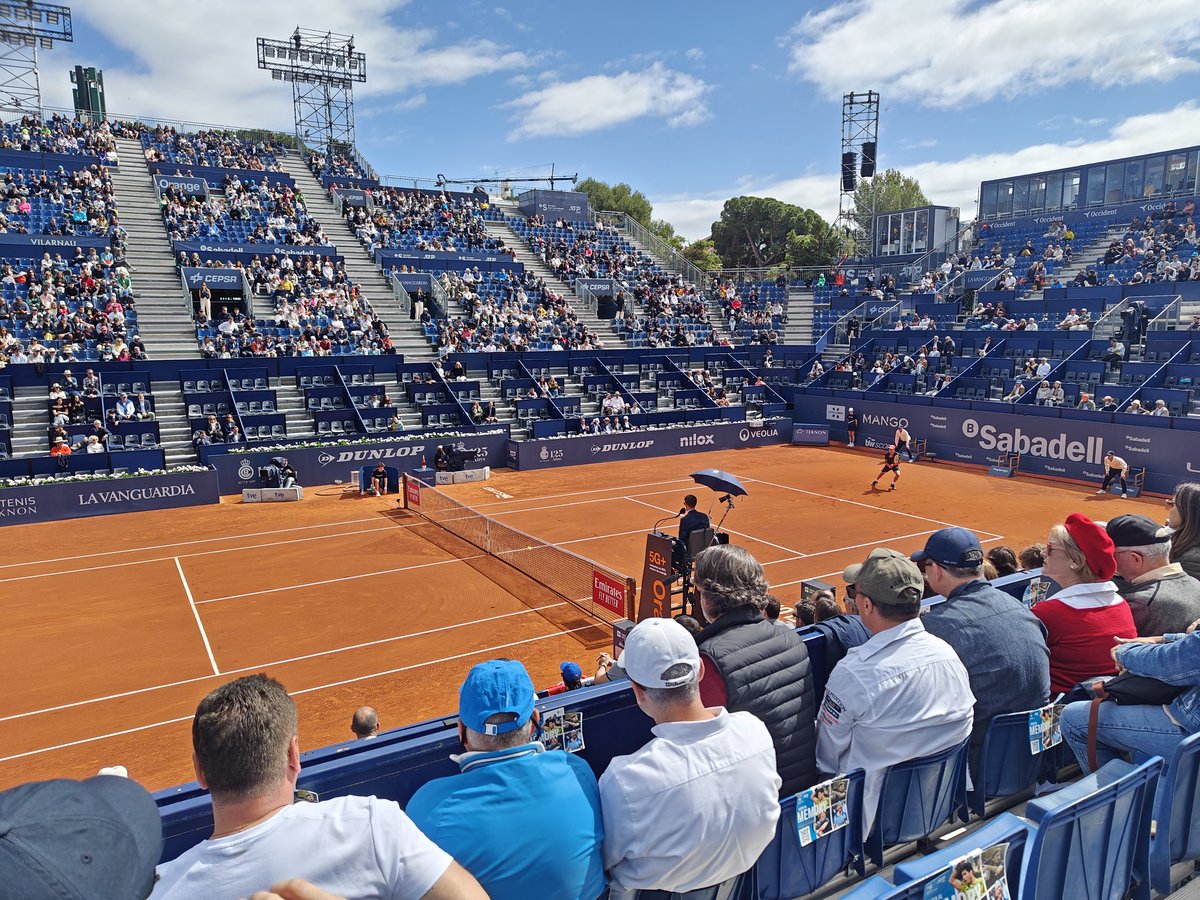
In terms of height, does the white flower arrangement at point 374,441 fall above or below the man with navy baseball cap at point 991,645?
below

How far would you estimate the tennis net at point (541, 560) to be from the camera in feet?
45.1

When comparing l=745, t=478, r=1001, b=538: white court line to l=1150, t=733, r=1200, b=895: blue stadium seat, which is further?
l=745, t=478, r=1001, b=538: white court line

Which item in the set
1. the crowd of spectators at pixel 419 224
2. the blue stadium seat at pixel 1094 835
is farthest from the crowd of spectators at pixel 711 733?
the crowd of spectators at pixel 419 224

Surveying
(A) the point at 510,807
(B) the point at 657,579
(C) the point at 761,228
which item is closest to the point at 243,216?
(B) the point at 657,579

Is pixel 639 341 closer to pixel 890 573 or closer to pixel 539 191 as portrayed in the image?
pixel 539 191

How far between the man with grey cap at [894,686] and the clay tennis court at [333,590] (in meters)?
7.46

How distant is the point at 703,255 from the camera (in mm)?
96062

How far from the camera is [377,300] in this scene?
3766 cm

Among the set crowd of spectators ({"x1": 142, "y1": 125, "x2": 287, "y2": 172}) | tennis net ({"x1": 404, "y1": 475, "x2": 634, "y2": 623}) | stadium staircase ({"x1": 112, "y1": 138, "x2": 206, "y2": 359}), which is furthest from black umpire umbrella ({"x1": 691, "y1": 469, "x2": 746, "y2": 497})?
crowd of spectators ({"x1": 142, "y1": 125, "x2": 287, "y2": 172})

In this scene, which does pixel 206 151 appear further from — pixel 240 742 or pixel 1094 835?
pixel 1094 835

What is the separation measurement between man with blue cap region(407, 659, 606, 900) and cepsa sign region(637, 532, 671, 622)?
885 centimetres

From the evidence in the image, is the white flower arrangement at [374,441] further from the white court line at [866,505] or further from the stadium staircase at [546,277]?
the white court line at [866,505]

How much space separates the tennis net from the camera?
1375 cm

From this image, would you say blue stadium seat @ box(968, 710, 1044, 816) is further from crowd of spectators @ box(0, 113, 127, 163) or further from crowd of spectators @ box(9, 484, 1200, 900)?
crowd of spectators @ box(0, 113, 127, 163)
